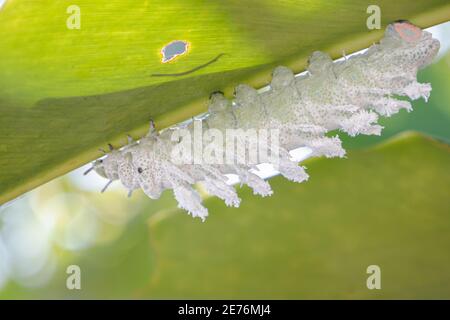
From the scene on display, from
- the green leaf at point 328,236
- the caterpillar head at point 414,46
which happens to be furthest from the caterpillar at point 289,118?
the green leaf at point 328,236

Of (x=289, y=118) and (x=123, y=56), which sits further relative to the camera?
(x=289, y=118)

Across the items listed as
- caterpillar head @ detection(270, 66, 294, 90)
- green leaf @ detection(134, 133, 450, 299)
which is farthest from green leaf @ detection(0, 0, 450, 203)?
green leaf @ detection(134, 133, 450, 299)

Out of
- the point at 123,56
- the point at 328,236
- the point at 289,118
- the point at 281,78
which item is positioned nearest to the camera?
the point at 123,56

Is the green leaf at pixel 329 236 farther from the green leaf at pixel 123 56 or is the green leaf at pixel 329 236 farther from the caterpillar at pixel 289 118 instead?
the green leaf at pixel 123 56

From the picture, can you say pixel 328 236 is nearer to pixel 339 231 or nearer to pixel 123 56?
pixel 339 231

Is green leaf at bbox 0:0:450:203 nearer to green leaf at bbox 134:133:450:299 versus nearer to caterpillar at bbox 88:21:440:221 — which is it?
caterpillar at bbox 88:21:440:221

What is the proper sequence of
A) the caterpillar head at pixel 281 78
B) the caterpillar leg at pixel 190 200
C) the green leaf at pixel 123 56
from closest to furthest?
the green leaf at pixel 123 56
the caterpillar head at pixel 281 78
the caterpillar leg at pixel 190 200

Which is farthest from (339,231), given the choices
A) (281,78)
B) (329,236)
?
(281,78)
